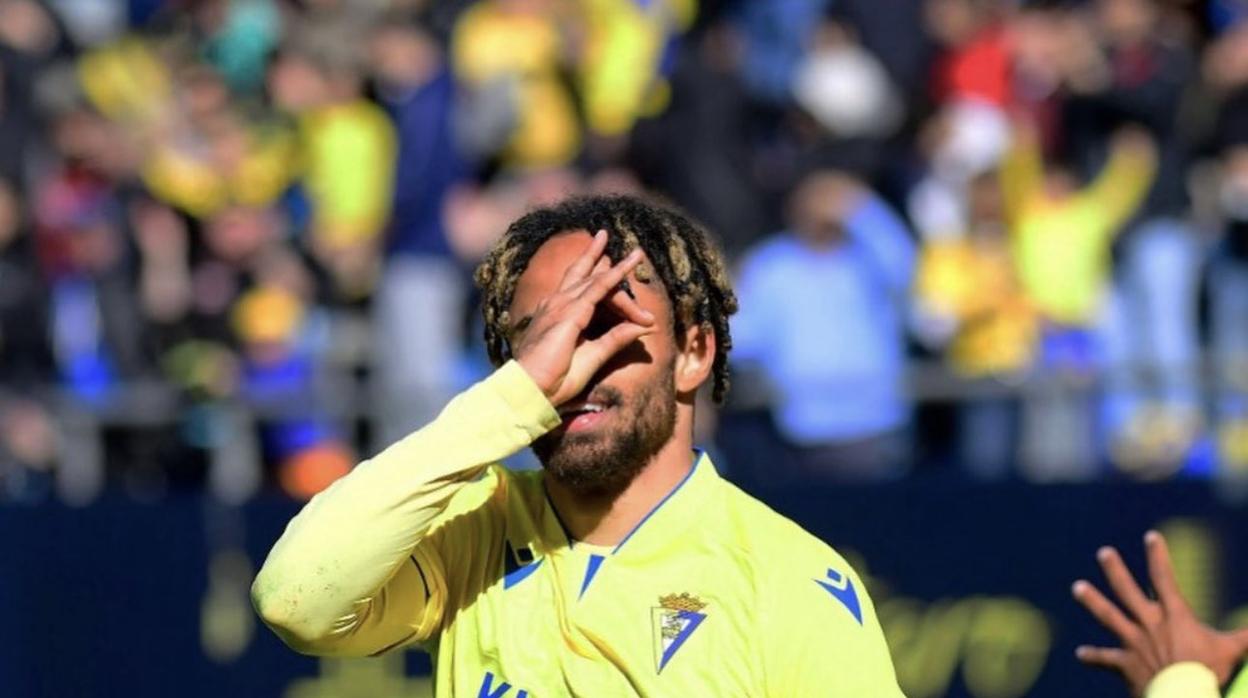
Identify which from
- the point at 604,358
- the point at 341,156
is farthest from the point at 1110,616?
the point at 341,156

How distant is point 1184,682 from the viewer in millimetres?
4008

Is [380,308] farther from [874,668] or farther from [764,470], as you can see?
[874,668]

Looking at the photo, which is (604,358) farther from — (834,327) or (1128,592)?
(834,327)

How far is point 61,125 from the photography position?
12531 millimetres

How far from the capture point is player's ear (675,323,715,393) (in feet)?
13.9

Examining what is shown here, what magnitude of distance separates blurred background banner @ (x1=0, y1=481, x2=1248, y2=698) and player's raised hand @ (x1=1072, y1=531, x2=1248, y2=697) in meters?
4.96

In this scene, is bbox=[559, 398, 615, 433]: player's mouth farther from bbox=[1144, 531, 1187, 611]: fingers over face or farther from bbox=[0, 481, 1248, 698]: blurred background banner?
bbox=[0, 481, 1248, 698]: blurred background banner

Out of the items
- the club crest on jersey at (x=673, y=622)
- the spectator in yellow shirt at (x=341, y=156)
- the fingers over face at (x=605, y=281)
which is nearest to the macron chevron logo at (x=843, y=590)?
the club crest on jersey at (x=673, y=622)

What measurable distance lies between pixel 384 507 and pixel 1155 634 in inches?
53.2

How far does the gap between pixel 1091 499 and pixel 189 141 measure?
539 cm

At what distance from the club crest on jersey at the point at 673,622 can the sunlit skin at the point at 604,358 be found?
198 mm

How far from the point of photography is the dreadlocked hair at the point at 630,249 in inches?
165

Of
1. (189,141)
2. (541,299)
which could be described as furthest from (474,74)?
(541,299)

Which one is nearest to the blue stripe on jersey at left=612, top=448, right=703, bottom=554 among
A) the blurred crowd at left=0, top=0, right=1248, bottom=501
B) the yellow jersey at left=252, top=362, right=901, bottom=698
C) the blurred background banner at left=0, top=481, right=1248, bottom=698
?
the yellow jersey at left=252, top=362, right=901, bottom=698
